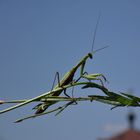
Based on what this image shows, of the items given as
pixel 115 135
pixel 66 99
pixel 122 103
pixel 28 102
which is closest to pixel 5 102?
pixel 28 102

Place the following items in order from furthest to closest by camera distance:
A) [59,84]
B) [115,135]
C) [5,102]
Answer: [115,135] < [59,84] < [5,102]

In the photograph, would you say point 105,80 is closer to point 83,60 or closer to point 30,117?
point 83,60

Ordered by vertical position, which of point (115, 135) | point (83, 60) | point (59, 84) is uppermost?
point (115, 135)

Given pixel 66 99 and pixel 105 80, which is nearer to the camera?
pixel 66 99

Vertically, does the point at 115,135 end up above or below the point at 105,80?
above

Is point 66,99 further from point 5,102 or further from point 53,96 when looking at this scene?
point 5,102

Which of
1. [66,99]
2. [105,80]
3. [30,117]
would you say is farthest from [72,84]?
[105,80]

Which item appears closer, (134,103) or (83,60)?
(134,103)

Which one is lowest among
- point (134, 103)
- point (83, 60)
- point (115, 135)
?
point (134, 103)

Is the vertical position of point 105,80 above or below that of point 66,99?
above

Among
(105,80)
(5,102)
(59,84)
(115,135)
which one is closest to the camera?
(5,102)
